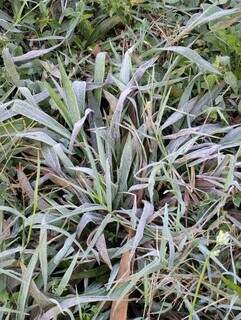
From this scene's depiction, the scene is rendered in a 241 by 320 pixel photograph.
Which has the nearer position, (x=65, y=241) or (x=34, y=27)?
(x=65, y=241)

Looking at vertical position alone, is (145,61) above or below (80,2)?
below

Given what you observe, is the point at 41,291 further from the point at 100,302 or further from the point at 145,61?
the point at 145,61

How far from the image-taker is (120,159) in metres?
1.93

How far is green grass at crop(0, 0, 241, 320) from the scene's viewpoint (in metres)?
1.75

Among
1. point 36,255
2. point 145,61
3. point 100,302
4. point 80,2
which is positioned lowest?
point 100,302

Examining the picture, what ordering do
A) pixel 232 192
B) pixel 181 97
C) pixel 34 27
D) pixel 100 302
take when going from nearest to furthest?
pixel 100 302
pixel 232 192
pixel 181 97
pixel 34 27

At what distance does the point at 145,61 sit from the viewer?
83.2 inches

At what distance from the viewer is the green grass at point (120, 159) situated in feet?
5.74

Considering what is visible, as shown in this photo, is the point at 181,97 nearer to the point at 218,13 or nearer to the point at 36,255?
the point at 218,13

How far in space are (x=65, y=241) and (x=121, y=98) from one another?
451 millimetres

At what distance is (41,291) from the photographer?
1755 millimetres

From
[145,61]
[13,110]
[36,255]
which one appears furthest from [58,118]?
[36,255]

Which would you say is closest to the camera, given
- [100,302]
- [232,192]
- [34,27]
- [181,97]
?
[100,302]

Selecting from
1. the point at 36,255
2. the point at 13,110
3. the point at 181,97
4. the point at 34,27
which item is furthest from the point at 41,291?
the point at 34,27
